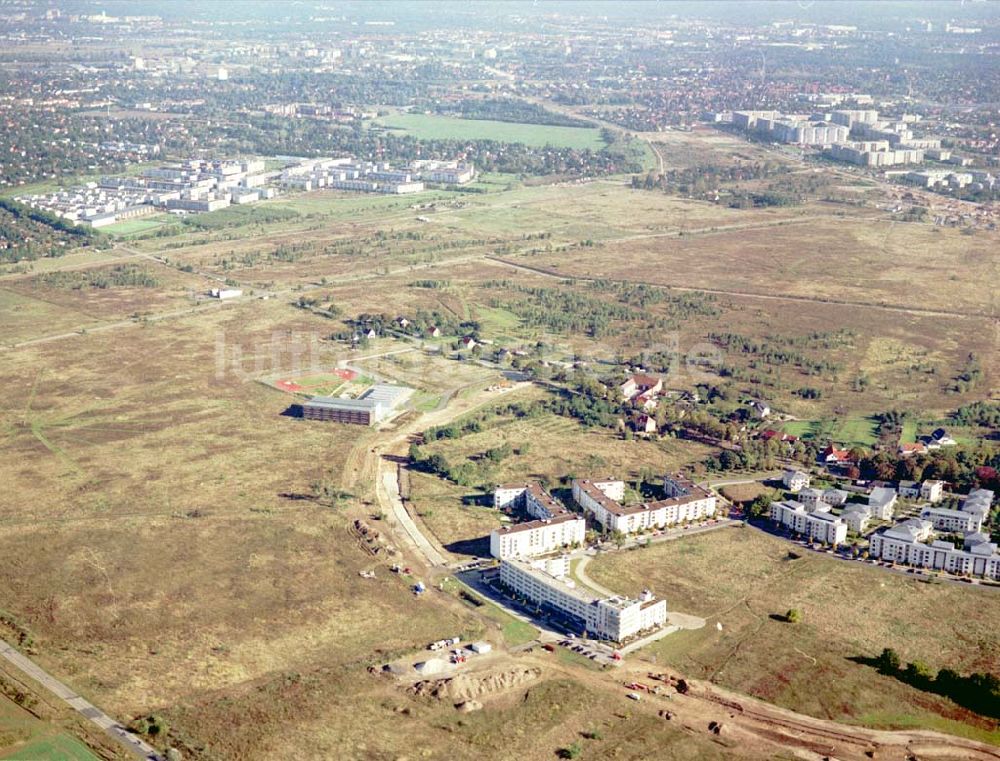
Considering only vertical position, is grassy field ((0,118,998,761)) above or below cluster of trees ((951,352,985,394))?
below

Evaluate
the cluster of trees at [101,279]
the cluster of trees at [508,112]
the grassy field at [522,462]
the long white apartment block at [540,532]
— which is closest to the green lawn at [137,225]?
the cluster of trees at [101,279]

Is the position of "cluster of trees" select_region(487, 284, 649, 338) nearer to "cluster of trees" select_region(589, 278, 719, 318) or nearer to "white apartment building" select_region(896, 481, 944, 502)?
"cluster of trees" select_region(589, 278, 719, 318)

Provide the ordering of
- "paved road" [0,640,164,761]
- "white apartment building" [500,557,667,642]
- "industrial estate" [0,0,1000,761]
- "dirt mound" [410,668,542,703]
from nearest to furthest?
"paved road" [0,640,164,761] → "dirt mound" [410,668,542,703] → "industrial estate" [0,0,1000,761] → "white apartment building" [500,557,667,642]

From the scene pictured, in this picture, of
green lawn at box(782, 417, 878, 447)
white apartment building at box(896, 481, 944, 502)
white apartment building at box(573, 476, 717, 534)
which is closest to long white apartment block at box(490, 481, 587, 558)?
white apartment building at box(573, 476, 717, 534)

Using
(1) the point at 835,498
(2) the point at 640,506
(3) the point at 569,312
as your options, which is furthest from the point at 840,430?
(3) the point at 569,312

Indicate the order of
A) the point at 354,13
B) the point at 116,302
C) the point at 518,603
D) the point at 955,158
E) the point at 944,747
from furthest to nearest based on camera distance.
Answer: the point at 354,13
the point at 955,158
the point at 116,302
the point at 518,603
the point at 944,747

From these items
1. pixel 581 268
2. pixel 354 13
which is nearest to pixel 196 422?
pixel 581 268

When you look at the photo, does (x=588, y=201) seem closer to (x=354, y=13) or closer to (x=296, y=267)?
(x=296, y=267)
